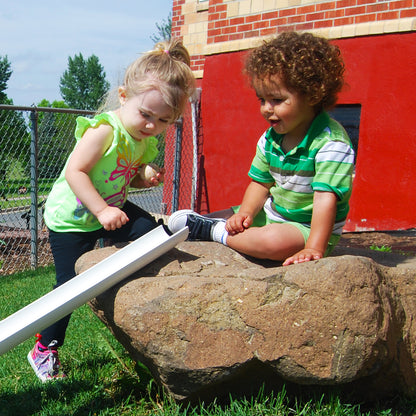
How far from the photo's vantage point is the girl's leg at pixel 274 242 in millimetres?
2568

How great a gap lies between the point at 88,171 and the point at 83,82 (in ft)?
231

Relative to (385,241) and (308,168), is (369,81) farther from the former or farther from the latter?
(308,168)

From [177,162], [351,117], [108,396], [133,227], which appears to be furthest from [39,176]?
[108,396]

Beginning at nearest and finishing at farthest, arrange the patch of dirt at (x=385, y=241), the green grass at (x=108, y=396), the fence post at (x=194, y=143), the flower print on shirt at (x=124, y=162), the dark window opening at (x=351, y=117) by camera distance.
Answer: the green grass at (x=108, y=396)
the flower print on shirt at (x=124, y=162)
the patch of dirt at (x=385, y=241)
the dark window opening at (x=351, y=117)
the fence post at (x=194, y=143)

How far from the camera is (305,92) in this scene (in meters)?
2.60

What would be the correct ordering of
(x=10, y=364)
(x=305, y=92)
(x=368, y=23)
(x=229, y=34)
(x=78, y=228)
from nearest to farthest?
(x=305, y=92)
(x=78, y=228)
(x=10, y=364)
(x=368, y=23)
(x=229, y=34)

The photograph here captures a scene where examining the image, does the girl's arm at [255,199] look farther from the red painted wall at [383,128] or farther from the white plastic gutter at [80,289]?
the red painted wall at [383,128]

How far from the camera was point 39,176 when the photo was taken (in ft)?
21.4

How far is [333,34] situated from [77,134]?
4230mm

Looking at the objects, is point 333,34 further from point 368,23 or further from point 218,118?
point 218,118

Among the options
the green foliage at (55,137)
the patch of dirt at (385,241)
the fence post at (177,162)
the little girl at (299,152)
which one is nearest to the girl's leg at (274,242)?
the little girl at (299,152)

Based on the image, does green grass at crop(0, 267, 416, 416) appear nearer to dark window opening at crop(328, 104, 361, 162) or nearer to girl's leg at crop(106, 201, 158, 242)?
girl's leg at crop(106, 201, 158, 242)

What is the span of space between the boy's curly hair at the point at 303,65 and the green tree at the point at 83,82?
220ft

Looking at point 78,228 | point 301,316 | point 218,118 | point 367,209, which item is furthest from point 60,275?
point 218,118
